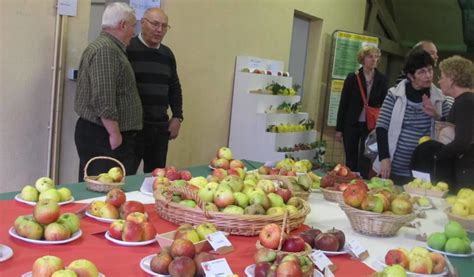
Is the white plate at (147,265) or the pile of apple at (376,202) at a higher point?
the pile of apple at (376,202)

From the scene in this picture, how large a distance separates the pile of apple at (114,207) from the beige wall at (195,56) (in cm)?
176

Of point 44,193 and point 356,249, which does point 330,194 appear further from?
point 44,193

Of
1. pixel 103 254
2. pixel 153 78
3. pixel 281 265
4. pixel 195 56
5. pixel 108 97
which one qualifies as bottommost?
pixel 103 254

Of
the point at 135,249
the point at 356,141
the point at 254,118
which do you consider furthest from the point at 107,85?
the point at 356,141

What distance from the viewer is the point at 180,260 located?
1.35 metres

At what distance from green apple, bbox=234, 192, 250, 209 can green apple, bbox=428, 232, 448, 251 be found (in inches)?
25.2

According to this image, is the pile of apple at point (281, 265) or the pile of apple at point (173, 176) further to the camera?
the pile of apple at point (173, 176)

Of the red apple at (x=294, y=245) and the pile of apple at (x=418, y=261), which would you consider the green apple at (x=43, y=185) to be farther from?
the pile of apple at (x=418, y=261)

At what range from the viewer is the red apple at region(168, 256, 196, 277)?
133 centimetres

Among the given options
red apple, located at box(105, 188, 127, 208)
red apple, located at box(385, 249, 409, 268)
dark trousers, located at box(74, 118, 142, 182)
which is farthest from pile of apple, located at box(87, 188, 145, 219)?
dark trousers, located at box(74, 118, 142, 182)

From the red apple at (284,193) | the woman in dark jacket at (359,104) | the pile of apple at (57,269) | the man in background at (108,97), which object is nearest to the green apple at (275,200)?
the red apple at (284,193)

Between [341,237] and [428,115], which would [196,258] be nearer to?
[341,237]

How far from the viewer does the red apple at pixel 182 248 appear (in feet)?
4.57

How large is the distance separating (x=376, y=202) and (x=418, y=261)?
0.38 metres
